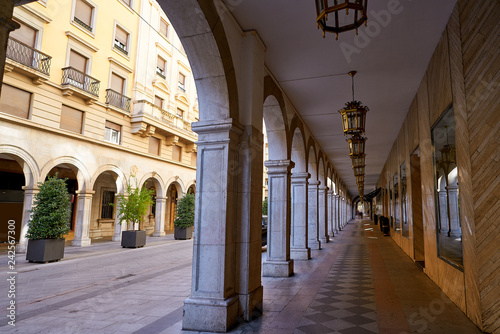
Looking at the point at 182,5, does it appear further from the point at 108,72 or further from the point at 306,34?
the point at 108,72

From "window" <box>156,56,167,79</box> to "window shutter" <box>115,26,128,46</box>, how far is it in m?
2.45

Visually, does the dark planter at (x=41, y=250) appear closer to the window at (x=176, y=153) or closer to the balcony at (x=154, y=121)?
the balcony at (x=154, y=121)

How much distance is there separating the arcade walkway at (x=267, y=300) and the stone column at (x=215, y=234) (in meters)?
0.32

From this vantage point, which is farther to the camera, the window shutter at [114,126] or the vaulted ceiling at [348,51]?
the window shutter at [114,126]

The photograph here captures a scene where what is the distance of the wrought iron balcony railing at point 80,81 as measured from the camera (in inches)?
540

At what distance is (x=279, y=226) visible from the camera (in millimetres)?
7379

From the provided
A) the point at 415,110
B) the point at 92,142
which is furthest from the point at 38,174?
the point at 415,110

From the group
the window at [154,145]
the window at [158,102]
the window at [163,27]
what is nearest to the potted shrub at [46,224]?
the window at [154,145]

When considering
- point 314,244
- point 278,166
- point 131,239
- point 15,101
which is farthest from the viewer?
point 131,239

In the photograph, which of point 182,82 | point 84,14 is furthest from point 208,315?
point 182,82

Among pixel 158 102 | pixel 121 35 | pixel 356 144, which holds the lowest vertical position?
pixel 356 144

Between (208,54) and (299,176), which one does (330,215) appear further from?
(208,54)

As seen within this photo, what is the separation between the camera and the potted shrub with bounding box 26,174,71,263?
31.7ft

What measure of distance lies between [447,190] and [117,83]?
15.9 m
